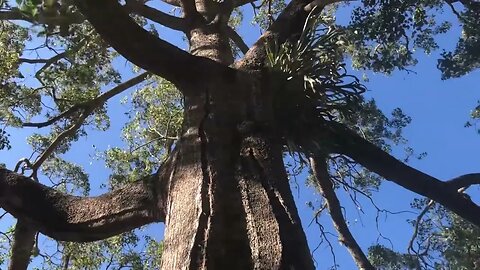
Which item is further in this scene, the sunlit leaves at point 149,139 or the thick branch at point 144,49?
the sunlit leaves at point 149,139

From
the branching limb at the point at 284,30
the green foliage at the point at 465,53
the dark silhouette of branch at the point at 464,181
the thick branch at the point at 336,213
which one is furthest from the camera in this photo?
the green foliage at the point at 465,53

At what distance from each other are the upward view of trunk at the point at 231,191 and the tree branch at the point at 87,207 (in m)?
0.27

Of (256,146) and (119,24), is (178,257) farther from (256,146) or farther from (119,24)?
(119,24)

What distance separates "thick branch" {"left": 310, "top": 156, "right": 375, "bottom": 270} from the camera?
6441 mm

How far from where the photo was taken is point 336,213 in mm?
6824

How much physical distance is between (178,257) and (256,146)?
3.08ft

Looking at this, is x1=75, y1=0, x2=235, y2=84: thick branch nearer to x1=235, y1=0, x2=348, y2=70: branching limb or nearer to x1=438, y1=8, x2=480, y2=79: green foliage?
x1=235, y1=0, x2=348, y2=70: branching limb

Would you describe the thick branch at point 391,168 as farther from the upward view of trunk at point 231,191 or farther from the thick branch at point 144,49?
the thick branch at point 144,49

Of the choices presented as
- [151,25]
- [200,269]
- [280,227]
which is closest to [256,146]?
[280,227]

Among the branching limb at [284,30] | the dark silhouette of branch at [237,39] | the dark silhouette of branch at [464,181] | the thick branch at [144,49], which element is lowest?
the thick branch at [144,49]

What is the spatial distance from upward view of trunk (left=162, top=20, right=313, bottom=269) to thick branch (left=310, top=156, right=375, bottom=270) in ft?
8.22

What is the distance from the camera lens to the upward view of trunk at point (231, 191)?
111 inches

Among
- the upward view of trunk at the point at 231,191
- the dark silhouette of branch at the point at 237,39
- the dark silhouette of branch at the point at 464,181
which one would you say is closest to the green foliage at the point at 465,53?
the dark silhouette of branch at the point at 464,181

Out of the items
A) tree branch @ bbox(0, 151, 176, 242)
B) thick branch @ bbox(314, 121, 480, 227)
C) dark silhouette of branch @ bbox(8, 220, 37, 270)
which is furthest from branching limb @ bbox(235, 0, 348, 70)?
dark silhouette of branch @ bbox(8, 220, 37, 270)
